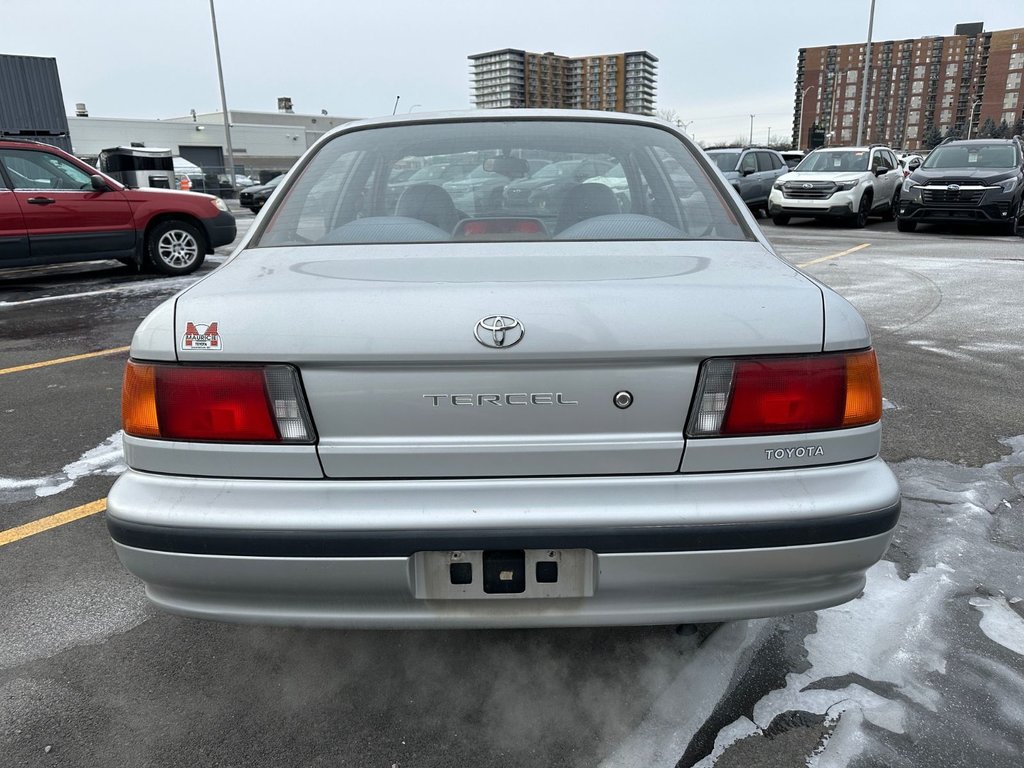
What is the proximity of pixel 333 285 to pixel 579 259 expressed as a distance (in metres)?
0.61

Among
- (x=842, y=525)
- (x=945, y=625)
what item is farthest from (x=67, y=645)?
(x=945, y=625)

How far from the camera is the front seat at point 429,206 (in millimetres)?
2369

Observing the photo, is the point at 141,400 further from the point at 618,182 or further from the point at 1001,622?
the point at 1001,622

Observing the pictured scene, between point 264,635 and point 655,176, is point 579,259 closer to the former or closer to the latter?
point 655,176

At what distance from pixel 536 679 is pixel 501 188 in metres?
1.54

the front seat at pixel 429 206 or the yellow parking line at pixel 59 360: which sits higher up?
the front seat at pixel 429 206

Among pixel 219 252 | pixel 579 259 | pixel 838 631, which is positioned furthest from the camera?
pixel 219 252

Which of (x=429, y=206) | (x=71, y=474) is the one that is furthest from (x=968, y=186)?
(x=71, y=474)

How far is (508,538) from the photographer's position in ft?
5.32

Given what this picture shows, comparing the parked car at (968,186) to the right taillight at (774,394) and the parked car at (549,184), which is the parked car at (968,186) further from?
the right taillight at (774,394)

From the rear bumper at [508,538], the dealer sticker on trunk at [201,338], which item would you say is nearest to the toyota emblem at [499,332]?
the rear bumper at [508,538]

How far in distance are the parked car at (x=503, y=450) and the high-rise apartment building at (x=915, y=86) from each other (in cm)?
10447

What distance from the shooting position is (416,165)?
2.62 m

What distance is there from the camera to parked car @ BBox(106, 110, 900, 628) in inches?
63.9
